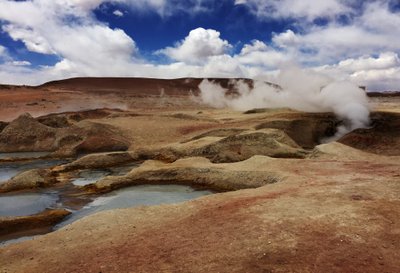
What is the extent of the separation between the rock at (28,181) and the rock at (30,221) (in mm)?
5375

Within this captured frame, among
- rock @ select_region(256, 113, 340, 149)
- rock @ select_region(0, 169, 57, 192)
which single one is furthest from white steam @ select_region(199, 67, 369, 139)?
rock @ select_region(0, 169, 57, 192)

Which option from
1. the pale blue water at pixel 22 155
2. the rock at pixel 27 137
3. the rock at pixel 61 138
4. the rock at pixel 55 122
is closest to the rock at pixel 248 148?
the rock at pixel 61 138

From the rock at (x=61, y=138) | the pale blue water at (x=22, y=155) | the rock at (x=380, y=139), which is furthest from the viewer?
the rock at (x=61, y=138)

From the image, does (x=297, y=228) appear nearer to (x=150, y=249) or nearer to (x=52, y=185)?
(x=150, y=249)

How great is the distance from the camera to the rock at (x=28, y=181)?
2123 centimetres

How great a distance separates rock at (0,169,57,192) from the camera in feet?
69.7

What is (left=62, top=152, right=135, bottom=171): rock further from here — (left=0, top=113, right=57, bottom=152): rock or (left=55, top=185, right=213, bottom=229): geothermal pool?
(left=0, top=113, right=57, bottom=152): rock

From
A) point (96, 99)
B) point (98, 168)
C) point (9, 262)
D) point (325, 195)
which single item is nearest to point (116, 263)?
point (9, 262)

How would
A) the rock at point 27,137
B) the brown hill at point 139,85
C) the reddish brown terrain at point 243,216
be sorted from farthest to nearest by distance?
the brown hill at point 139,85, the rock at point 27,137, the reddish brown terrain at point 243,216

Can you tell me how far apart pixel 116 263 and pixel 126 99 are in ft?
216

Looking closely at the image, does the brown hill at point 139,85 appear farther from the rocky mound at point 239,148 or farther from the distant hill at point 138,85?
the rocky mound at point 239,148

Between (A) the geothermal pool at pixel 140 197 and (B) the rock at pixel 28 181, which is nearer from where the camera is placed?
(A) the geothermal pool at pixel 140 197

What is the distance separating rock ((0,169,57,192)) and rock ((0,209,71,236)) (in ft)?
17.6

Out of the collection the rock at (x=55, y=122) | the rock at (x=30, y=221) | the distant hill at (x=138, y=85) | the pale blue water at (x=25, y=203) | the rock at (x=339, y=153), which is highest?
the distant hill at (x=138, y=85)
